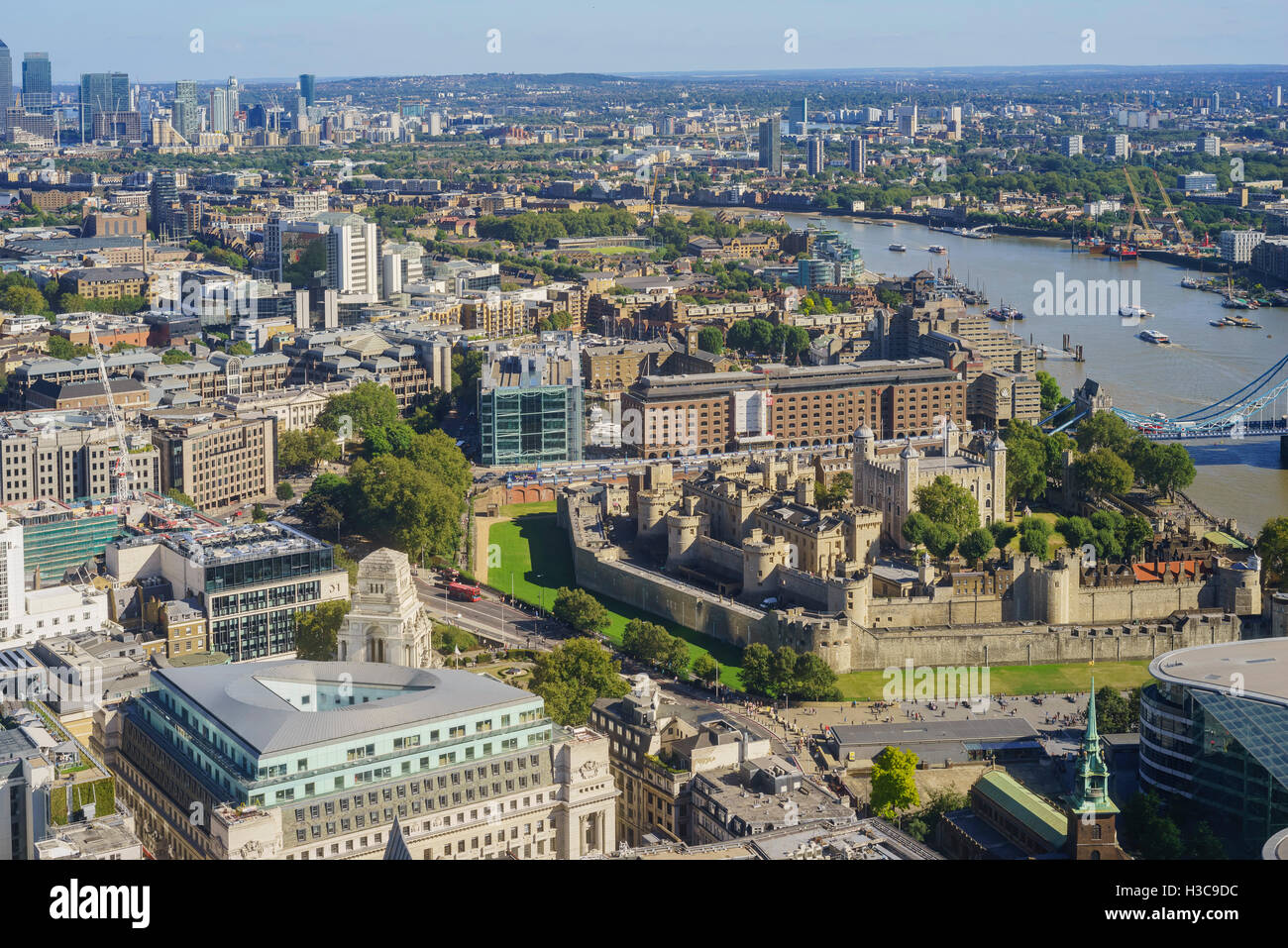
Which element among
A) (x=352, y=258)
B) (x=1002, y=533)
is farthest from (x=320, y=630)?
(x=352, y=258)

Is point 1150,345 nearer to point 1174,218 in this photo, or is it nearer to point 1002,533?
point 1002,533

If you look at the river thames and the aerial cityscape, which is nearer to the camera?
the aerial cityscape

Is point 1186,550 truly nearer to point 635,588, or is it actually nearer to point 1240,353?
point 635,588

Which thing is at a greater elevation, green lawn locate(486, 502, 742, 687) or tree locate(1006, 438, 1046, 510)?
tree locate(1006, 438, 1046, 510)

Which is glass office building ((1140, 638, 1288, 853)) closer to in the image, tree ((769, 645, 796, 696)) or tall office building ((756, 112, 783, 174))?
tree ((769, 645, 796, 696))

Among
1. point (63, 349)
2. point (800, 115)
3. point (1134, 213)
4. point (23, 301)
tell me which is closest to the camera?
point (63, 349)

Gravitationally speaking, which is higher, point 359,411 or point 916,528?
point 359,411

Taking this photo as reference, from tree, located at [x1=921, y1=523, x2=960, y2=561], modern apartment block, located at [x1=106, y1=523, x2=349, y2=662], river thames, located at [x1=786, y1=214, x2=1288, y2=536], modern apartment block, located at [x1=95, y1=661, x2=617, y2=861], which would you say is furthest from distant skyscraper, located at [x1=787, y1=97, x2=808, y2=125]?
modern apartment block, located at [x1=95, y1=661, x2=617, y2=861]
